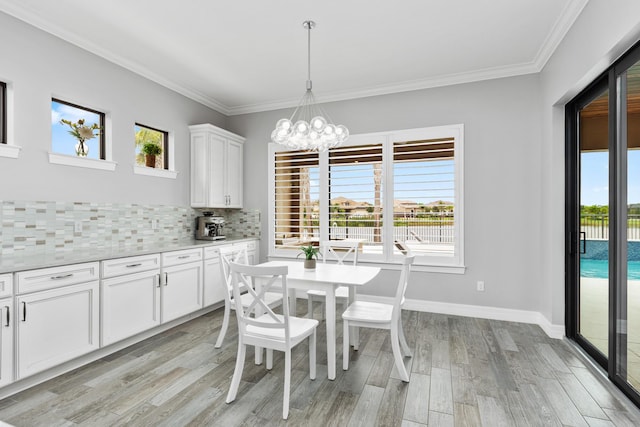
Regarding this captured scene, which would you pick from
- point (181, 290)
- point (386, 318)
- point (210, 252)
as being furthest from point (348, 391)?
point (210, 252)

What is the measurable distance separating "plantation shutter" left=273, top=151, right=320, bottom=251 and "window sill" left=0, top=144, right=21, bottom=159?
114 inches

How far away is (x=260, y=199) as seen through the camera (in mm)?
5059

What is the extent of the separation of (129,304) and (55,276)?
28.0 inches

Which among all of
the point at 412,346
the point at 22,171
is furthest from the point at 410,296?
the point at 22,171

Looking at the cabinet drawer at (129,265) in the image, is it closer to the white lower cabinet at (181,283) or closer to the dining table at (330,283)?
the white lower cabinet at (181,283)

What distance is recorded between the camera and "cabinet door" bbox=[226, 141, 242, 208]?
15.8 ft

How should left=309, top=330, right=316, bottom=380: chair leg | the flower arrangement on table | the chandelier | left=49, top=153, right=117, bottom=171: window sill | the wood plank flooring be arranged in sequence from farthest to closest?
the flower arrangement on table < left=49, top=153, right=117, bottom=171: window sill < the chandelier < left=309, top=330, right=316, bottom=380: chair leg < the wood plank flooring

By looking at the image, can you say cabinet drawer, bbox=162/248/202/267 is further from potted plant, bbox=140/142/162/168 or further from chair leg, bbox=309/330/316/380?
chair leg, bbox=309/330/316/380

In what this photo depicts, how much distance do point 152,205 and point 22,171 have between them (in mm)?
1319

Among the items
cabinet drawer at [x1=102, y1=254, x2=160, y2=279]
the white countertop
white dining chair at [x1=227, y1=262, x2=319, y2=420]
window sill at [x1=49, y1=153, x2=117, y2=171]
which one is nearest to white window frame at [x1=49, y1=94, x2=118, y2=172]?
window sill at [x1=49, y1=153, x2=117, y2=171]

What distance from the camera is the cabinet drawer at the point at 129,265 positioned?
9.27ft

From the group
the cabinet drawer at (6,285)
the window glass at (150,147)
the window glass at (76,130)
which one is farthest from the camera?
the window glass at (150,147)

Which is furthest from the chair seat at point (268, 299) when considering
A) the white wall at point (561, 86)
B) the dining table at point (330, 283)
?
the white wall at point (561, 86)

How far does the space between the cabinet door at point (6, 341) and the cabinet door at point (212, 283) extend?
6.15 ft
